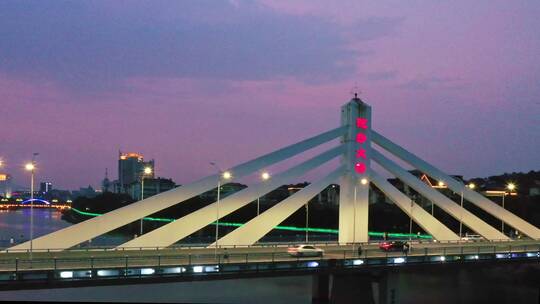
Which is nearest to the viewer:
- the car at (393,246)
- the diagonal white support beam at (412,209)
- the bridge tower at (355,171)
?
the car at (393,246)

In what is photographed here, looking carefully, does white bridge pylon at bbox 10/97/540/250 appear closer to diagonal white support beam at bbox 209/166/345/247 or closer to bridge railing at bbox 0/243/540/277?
diagonal white support beam at bbox 209/166/345/247

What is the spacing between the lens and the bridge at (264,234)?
28141 millimetres

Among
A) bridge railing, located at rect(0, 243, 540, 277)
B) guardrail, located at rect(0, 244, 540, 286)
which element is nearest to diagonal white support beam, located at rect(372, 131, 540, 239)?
bridge railing, located at rect(0, 243, 540, 277)

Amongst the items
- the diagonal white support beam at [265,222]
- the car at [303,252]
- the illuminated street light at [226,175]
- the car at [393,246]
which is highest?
the illuminated street light at [226,175]

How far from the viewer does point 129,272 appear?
26.8 meters

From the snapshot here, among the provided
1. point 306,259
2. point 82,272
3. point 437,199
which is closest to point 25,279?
point 82,272

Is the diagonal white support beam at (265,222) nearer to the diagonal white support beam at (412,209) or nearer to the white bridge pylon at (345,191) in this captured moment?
the white bridge pylon at (345,191)

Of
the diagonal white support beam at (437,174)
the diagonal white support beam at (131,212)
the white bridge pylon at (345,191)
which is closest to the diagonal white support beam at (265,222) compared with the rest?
the white bridge pylon at (345,191)

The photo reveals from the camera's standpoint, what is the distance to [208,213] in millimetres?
36594

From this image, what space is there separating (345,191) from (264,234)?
805 centimetres

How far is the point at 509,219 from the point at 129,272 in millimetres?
32684

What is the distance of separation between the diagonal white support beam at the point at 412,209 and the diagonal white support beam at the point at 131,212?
7.83 m

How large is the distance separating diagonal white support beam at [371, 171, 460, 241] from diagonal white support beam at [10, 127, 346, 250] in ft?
25.7

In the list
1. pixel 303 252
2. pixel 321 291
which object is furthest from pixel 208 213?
pixel 321 291
